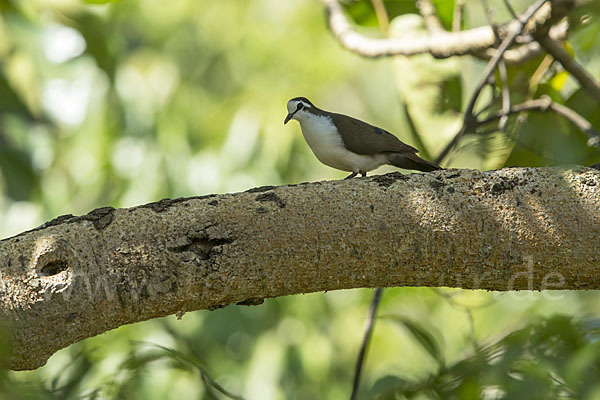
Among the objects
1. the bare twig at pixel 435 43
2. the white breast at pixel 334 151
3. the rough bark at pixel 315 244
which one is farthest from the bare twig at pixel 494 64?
the rough bark at pixel 315 244

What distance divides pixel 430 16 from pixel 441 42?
1.41ft

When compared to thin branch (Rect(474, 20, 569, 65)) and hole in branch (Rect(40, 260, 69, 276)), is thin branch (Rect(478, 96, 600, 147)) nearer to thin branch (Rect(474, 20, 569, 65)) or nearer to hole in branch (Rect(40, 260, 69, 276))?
thin branch (Rect(474, 20, 569, 65))

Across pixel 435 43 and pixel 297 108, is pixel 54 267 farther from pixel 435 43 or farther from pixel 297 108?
pixel 435 43

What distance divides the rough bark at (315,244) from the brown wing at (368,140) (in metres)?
1.22

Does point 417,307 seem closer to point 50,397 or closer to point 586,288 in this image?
point 586,288

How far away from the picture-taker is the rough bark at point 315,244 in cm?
191

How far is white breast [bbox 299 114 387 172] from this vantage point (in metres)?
3.44

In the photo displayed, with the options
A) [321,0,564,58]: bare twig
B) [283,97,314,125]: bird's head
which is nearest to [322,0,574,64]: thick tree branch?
[321,0,564,58]: bare twig

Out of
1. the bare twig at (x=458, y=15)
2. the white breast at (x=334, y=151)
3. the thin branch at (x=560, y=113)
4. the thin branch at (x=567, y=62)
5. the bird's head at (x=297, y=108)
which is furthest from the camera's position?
the bare twig at (x=458, y=15)

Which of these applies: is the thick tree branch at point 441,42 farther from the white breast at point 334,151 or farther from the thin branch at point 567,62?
the white breast at point 334,151

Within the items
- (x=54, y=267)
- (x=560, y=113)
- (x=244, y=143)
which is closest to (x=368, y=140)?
(x=560, y=113)

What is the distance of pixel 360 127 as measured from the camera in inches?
136

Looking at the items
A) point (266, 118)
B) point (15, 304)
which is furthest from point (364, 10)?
point (15, 304)

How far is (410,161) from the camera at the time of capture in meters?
3.35
